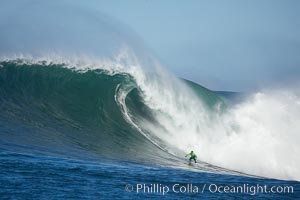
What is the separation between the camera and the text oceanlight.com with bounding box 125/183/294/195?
415 inches

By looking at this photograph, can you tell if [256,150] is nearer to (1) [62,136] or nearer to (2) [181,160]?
(2) [181,160]

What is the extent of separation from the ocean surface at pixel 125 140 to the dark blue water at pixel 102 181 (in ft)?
0.08

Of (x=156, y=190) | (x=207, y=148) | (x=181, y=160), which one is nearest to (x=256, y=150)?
(x=207, y=148)

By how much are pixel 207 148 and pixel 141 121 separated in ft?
10.3

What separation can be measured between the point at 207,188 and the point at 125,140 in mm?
5686

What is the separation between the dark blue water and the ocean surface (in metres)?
0.02

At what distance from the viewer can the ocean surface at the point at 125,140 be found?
10.5 meters

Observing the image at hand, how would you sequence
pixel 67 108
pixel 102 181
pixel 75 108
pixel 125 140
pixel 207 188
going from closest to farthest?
pixel 102 181, pixel 207 188, pixel 125 140, pixel 67 108, pixel 75 108

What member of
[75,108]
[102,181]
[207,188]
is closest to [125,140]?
[75,108]

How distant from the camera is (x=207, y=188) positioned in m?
11.3

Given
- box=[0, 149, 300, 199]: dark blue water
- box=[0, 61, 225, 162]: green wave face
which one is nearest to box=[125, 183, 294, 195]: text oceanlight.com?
box=[0, 149, 300, 199]: dark blue water

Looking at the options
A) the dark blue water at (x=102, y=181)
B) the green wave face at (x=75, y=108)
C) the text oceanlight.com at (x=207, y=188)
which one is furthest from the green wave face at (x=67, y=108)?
the text oceanlight.com at (x=207, y=188)

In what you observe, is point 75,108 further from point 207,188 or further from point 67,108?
point 207,188

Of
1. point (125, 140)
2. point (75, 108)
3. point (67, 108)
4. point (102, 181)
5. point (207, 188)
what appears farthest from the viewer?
point (75, 108)
